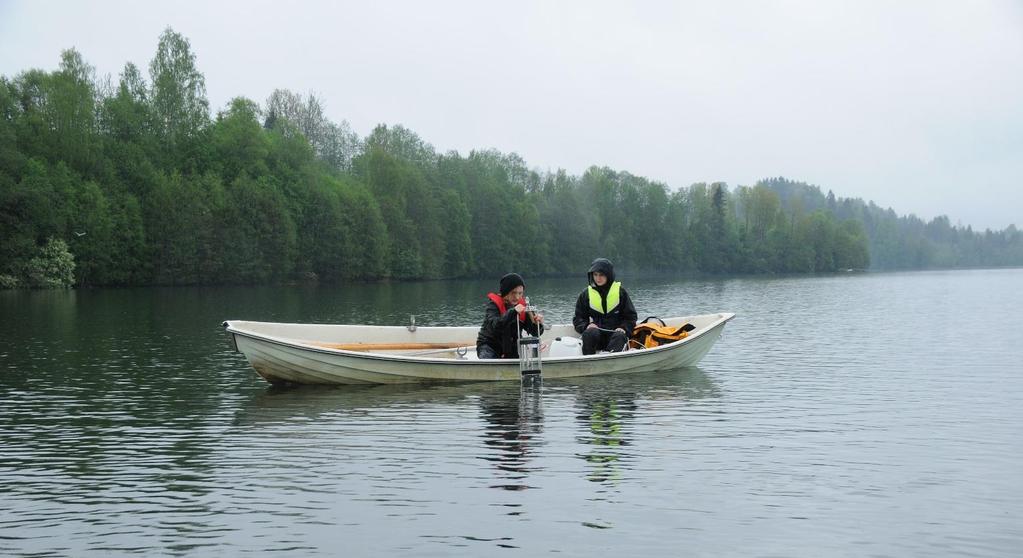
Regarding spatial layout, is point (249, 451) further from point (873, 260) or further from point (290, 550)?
point (873, 260)

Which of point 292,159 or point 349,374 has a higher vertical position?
point 292,159

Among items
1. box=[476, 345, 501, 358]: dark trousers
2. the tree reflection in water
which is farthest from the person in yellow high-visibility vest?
box=[476, 345, 501, 358]: dark trousers

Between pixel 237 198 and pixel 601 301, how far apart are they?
57.5 meters

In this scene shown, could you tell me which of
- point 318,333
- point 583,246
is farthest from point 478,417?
point 583,246

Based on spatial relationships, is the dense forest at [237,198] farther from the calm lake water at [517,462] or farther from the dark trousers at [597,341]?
the dark trousers at [597,341]

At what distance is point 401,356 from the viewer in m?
14.7

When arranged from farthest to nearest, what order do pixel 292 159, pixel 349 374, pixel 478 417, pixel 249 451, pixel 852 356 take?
1. pixel 292 159
2. pixel 852 356
3. pixel 349 374
4. pixel 478 417
5. pixel 249 451

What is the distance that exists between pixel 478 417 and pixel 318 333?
18.3 ft

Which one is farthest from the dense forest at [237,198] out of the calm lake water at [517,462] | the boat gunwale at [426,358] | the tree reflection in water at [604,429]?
the tree reflection in water at [604,429]

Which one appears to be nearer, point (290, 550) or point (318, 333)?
point (290, 550)

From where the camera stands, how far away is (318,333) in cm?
1688

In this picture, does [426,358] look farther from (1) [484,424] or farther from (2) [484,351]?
(1) [484,424]

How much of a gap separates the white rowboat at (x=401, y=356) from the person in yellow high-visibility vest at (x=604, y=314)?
1.60 ft

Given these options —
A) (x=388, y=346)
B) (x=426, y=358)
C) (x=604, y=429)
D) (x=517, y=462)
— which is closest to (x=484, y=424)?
(x=604, y=429)
